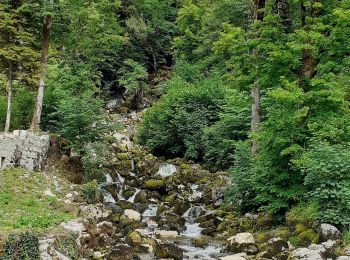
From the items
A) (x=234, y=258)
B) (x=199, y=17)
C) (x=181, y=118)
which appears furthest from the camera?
(x=199, y=17)

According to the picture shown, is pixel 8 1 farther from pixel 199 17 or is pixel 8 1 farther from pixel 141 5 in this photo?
pixel 141 5

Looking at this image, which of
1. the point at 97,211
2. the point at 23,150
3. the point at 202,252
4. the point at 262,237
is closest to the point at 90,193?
the point at 97,211

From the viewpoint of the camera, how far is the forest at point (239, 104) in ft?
41.0

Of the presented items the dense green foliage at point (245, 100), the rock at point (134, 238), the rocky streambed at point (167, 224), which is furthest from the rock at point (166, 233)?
the dense green foliage at point (245, 100)

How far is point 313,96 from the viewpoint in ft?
43.0

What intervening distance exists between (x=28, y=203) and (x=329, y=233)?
929 cm

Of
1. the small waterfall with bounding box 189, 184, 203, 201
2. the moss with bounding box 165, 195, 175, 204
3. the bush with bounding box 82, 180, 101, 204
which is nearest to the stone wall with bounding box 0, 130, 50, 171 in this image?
the bush with bounding box 82, 180, 101, 204

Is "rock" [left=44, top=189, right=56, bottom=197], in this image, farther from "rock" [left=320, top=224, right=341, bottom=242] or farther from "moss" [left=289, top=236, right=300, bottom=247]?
"rock" [left=320, top=224, right=341, bottom=242]

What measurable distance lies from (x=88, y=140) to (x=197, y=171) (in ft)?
20.6

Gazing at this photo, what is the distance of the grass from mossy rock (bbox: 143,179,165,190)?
518cm

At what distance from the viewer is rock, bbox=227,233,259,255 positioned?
1202cm

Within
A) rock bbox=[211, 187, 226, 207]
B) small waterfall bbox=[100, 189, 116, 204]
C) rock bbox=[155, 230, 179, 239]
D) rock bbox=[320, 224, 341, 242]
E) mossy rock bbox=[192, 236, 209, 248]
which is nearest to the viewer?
rock bbox=[320, 224, 341, 242]

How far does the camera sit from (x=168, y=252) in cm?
1197

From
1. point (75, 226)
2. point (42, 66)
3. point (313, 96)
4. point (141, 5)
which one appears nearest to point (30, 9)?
point (42, 66)
